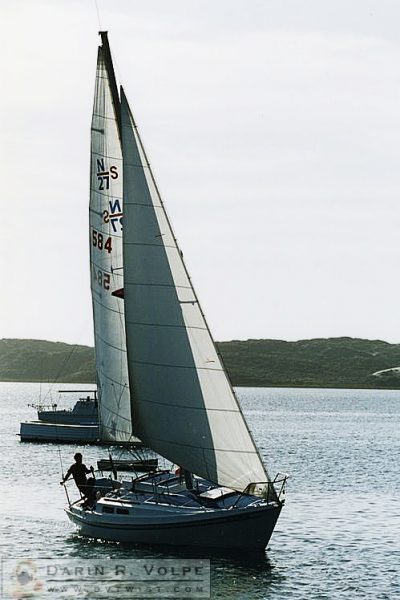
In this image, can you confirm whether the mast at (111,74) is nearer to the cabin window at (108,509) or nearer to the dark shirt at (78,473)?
the dark shirt at (78,473)

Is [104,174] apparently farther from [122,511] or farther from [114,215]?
[122,511]

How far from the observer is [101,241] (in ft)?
160

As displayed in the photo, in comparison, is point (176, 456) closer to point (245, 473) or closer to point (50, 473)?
point (245, 473)

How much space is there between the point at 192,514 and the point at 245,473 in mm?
Answer: 2391

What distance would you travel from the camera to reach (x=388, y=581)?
137 feet

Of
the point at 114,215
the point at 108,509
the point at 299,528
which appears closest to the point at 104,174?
the point at 114,215

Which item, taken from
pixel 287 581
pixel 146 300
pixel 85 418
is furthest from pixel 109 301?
pixel 85 418

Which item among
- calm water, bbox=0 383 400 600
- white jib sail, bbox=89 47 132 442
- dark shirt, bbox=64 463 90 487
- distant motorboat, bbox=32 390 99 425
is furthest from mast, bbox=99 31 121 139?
distant motorboat, bbox=32 390 99 425

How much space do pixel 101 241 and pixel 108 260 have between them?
868 millimetres

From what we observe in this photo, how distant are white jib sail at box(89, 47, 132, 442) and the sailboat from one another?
1459 mm

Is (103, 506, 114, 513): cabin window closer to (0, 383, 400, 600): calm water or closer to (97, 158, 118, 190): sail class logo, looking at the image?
(0, 383, 400, 600): calm water

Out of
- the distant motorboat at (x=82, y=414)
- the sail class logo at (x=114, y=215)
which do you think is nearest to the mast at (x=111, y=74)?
the sail class logo at (x=114, y=215)

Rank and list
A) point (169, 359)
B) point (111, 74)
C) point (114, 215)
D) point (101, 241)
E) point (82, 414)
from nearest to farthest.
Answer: point (169, 359), point (111, 74), point (114, 215), point (101, 241), point (82, 414)

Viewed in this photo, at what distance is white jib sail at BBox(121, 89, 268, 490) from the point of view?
42875mm
